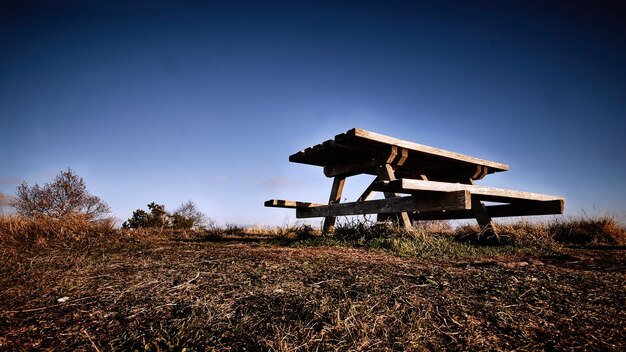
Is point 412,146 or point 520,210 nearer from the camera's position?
point 412,146

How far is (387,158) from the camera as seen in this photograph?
14.5ft

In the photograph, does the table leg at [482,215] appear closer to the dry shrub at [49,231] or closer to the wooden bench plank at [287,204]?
the wooden bench plank at [287,204]

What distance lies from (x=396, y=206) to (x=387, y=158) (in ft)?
2.64

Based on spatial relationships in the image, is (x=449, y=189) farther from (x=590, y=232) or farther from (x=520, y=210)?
(x=590, y=232)

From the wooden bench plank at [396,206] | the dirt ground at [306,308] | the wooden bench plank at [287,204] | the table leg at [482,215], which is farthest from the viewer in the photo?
the table leg at [482,215]

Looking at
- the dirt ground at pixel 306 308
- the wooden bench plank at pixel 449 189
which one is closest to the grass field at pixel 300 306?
the dirt ground at pixel 306 308

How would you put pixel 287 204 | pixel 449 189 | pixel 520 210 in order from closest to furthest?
pixel 449 189 → pixel 520 210 → pixel 287 204

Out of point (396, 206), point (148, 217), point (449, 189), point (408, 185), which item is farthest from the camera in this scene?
point (148, 217)

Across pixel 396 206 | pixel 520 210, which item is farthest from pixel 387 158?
pixel 520 210

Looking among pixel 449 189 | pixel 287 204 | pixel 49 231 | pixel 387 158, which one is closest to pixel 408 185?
pixel 449 189

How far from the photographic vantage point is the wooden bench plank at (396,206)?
10.6ft

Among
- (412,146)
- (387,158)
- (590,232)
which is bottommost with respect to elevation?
(590,232)

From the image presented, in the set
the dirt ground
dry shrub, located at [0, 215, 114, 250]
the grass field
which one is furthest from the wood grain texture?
dry shrub, located at [0, 215, 114, 250]

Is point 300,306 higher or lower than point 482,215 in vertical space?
lower
